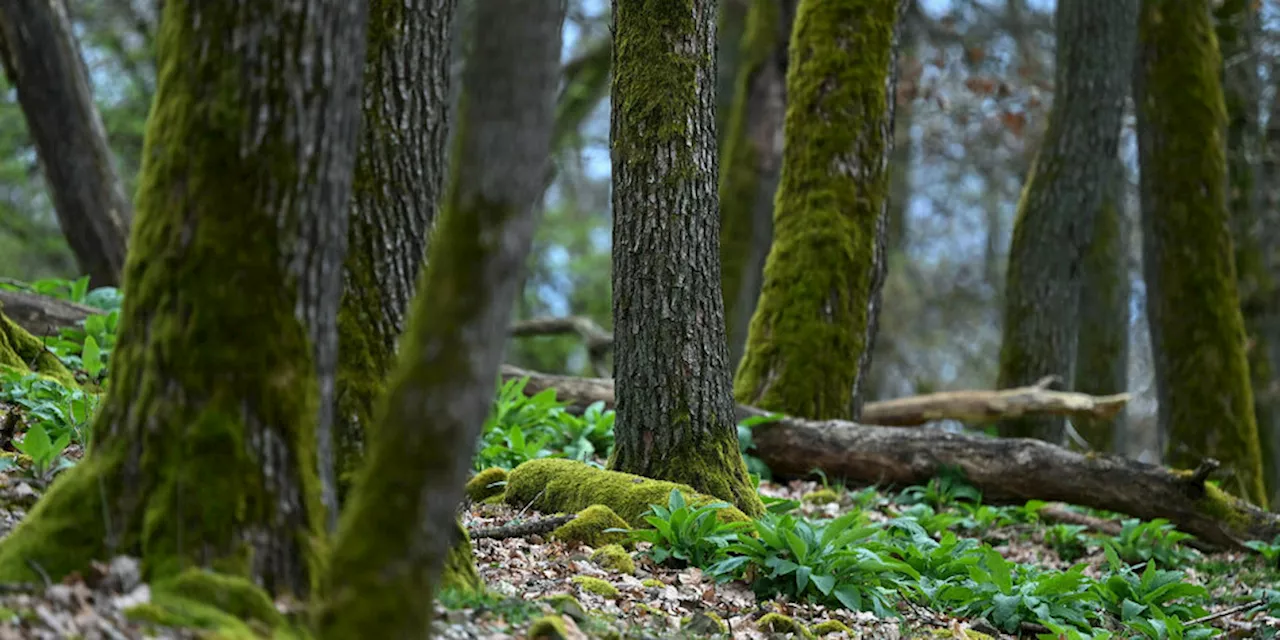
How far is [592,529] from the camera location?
17.4 feet

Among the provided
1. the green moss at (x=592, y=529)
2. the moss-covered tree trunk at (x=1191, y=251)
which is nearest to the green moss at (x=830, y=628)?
the green moss at (x=592, y=529)

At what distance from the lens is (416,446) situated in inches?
108

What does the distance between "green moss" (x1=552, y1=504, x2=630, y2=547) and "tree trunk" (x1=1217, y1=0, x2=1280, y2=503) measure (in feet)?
32.6

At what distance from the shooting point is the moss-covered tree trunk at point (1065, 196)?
34.6 feet

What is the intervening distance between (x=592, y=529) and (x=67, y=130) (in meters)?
8.26

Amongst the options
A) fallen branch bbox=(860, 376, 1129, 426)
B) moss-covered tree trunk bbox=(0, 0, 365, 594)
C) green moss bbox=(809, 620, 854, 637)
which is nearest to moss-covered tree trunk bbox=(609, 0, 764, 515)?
green moss bbox=(809, 620, 854, 637)

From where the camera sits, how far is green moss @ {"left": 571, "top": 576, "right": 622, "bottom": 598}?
179 inches

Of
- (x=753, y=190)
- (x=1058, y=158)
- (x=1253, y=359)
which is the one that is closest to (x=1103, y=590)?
(x=1058, y=158)

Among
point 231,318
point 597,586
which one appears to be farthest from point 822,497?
point 231,318

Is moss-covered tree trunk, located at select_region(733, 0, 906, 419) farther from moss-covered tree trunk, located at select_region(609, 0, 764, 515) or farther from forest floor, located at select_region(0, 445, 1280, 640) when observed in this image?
moss-covered tree trunk, located at select_region(609, 0, 764, 515)

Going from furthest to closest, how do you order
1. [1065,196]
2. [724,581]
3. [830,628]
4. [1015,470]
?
1. [1065,196]
2. [1015,470]
3. [724,581]
4. [830,628]

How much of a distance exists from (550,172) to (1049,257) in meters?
7.79

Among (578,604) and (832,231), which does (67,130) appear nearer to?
(832,231)

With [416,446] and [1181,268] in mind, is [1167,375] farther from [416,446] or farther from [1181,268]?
[416,446]
